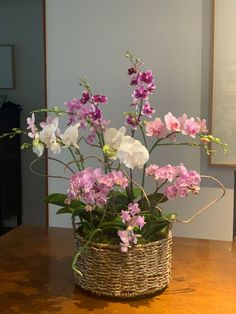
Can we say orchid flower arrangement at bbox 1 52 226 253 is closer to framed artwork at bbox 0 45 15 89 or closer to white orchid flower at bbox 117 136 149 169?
white orchid flower at bbox 117 136 149 169

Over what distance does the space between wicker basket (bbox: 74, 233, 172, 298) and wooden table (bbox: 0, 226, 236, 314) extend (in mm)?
30

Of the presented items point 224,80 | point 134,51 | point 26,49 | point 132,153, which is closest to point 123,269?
point 132,153

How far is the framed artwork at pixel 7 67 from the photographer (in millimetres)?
4078

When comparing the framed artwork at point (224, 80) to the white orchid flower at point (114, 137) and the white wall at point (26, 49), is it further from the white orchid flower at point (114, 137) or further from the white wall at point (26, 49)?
the white wall at point (26, 49)

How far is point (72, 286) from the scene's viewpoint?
1198 mm

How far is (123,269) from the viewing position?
1085 mm

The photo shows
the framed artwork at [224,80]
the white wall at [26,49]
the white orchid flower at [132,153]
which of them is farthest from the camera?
the white wall at [26,49]

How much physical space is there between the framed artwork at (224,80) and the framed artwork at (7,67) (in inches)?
93.7

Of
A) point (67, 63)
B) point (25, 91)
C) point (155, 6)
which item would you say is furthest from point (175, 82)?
point (25, 91)

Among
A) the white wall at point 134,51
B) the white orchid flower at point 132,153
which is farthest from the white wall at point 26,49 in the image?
the white orchid flower at point 132,153

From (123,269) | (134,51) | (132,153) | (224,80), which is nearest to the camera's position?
(132,153)

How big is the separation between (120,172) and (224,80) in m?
1.40

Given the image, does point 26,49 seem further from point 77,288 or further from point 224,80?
point 77,288

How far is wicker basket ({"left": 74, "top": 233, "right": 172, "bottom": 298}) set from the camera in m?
1.08
